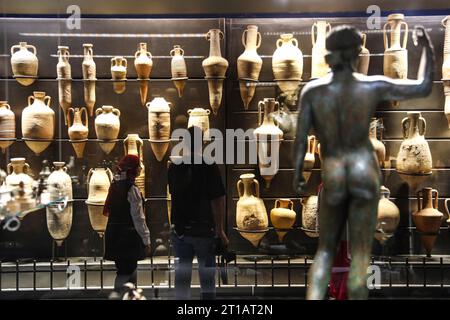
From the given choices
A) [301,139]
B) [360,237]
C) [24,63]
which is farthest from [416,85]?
[24,63]

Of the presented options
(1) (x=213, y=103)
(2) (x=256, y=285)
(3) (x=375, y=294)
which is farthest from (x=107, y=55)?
(3) (x=375, y=294)

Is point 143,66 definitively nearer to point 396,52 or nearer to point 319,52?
point 319,52

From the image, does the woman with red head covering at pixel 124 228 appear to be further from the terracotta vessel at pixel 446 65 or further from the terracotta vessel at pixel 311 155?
the terracotta vessel at pixel 446 65

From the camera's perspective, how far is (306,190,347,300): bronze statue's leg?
10.8 feet

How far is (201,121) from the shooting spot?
5.14 m

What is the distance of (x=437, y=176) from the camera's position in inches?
203

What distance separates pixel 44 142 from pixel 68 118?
0.29 m

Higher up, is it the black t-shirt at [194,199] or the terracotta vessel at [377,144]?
the terracotta vessel at [377,144]

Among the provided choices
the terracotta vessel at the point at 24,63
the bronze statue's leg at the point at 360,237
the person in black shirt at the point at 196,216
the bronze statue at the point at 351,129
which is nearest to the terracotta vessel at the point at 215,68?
the person in black shirt at the point at 196,216

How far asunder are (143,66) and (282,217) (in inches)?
68.9

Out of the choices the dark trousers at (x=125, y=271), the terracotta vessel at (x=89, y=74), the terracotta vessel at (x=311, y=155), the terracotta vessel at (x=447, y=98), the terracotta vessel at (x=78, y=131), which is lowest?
the dark trousers at (x=125, y=271)

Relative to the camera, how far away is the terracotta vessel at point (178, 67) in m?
5.20
